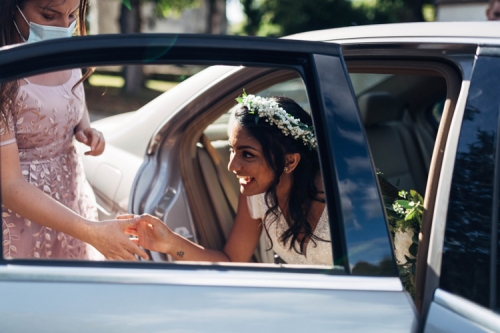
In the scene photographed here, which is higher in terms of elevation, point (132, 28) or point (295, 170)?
point (132, 28)

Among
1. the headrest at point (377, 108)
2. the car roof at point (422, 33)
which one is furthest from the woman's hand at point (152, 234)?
the headrest at point (377, 108)

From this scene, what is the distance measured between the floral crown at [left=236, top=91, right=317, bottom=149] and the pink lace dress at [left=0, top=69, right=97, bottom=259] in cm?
61

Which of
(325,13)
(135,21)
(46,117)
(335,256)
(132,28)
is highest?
(325,13)

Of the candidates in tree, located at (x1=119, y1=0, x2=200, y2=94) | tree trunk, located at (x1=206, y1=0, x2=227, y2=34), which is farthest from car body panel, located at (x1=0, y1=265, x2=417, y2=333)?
tree trunk, located at (x1=206, y1=0, x2=227, y2=34)

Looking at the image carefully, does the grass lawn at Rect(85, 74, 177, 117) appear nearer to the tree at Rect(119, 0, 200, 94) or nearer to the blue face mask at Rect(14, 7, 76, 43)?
the tree at Rect(119, 0, 200, 94)

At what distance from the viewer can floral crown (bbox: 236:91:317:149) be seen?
223cm

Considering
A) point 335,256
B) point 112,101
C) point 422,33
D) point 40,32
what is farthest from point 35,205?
point 112,101

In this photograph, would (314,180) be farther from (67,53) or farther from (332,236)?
(67,53)

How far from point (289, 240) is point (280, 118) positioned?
0.45 metres

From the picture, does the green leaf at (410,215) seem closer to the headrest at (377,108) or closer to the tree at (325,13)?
the headrest at (377,108)

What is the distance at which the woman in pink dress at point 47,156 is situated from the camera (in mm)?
1722

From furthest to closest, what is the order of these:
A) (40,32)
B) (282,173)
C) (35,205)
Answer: (282,173)
(40,32)
(35,205)

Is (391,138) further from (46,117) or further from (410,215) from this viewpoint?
(46,117)

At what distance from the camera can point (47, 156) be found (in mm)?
2137
